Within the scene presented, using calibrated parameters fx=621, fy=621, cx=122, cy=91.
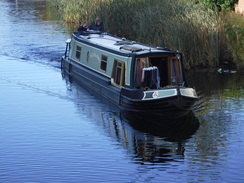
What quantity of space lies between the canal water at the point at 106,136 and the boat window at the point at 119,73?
1.04 m

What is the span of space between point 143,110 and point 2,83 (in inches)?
331

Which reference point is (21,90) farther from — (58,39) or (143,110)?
(58,39)

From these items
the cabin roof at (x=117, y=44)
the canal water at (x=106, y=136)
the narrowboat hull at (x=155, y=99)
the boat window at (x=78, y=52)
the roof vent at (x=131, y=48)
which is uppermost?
the roof vent at (x=131, y=48)

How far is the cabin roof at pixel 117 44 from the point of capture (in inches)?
835

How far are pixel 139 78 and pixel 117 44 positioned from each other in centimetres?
271

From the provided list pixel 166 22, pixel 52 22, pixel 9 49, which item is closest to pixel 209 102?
pixel 166 22

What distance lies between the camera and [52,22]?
4528cm

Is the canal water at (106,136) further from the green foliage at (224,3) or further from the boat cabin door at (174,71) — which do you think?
the green foliage at (224,3)

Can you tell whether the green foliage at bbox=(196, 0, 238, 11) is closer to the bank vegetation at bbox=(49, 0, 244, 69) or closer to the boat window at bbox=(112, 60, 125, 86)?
the bank vegetation at bbox=(49, 0, 244, 69)

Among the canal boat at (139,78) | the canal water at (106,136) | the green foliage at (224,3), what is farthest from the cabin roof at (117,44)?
the green foliage at (224,3)

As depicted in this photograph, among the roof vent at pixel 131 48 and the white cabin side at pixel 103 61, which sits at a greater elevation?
the roof vent at pixel 131 48

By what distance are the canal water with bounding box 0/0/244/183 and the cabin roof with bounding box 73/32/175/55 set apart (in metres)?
2.02

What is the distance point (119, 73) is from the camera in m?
21.8

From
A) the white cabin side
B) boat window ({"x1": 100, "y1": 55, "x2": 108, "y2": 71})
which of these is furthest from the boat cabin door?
boat window ({"x1": 100, "y1": 55, "x2": 108, "y2": 71})
